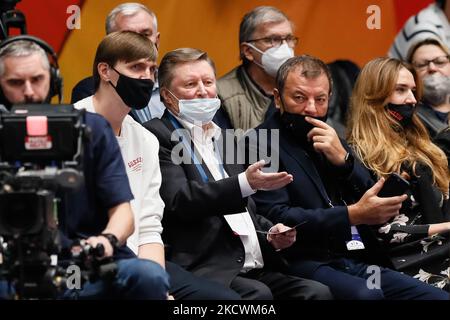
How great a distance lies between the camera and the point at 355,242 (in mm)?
5609

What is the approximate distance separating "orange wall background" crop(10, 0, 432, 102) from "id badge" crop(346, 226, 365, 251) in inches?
79.9

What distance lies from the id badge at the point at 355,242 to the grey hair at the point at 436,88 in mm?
1527

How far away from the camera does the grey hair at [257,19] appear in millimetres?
6441

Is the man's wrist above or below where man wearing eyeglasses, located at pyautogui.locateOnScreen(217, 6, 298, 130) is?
below

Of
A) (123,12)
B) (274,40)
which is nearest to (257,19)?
(274,40)

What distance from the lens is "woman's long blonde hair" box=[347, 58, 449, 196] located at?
231 inches

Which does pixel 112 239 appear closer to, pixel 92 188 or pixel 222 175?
pixel 92 188

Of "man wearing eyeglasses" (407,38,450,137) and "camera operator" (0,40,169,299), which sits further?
"man wearing eyeglasses" (407,38,450,137)

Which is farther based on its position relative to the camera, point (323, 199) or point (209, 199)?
point (323, 199)

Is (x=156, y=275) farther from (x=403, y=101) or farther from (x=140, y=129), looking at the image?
(x=403, y=101)

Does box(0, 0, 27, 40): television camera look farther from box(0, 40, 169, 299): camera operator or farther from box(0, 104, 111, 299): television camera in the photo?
box(0, 104, 111, 299): television camera

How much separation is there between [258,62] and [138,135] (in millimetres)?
1446

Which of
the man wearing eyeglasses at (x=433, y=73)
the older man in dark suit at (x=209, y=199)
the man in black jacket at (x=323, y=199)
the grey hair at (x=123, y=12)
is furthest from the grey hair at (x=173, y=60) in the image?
the man wearing eyeglasses at (x=433, y=73)

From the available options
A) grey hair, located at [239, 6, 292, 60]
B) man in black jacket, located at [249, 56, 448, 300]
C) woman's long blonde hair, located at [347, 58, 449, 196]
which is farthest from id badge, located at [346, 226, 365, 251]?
grey hair, located at [239, 6, 292, 60]
